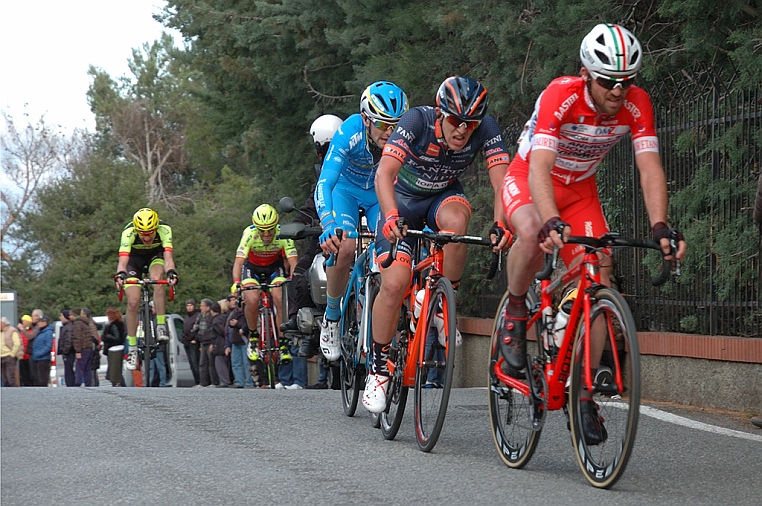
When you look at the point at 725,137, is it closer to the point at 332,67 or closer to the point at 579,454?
the point at 579,454

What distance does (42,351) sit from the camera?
87.0ft

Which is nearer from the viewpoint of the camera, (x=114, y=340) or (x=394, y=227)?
(x=394, y=227)

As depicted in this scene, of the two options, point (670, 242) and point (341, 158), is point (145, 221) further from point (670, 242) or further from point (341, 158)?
point (670, 242)

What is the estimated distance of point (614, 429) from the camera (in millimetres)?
5316

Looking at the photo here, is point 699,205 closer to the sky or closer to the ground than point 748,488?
closer to the sky

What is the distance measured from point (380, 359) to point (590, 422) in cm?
223

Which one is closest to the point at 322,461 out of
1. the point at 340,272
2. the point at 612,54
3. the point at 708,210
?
the point at 612,54

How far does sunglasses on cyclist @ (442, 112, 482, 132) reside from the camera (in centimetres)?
706

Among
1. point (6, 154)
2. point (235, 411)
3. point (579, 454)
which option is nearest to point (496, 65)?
point (235, 411)

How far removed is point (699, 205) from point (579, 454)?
4.83 m

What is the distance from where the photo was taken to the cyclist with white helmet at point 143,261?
54.0ft

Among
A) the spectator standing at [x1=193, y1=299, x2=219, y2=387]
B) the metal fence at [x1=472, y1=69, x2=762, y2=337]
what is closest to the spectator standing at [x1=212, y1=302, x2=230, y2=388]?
the spectator standing at [x1=193, y1=299, x2=219, y2=387]

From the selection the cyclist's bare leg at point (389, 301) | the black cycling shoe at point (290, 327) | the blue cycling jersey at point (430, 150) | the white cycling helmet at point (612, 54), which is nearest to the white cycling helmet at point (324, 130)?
the black cycling shoe at point (290, 327)

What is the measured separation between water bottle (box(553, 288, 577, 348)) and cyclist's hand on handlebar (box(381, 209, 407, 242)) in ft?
3.67
